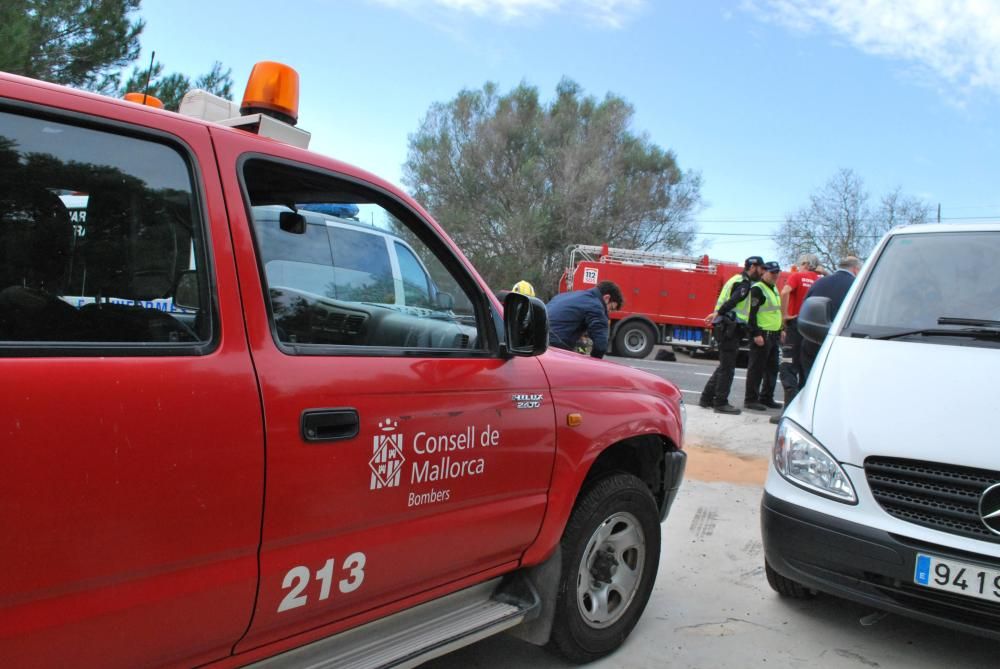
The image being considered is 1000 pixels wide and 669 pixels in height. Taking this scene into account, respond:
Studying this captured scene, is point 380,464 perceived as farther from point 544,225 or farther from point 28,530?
point 544,225

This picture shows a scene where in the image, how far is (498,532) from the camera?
2549 millimetres

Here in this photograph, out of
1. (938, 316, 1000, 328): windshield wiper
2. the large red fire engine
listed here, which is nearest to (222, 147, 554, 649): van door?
(938, 316, 1000, 328): windshield wiper

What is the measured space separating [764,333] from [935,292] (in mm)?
4815

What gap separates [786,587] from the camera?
361 cm

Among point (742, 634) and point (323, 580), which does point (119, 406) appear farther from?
point (742, 634)

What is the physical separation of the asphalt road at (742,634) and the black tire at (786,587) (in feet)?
0.17

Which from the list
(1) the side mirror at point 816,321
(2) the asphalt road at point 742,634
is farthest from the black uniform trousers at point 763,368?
(2) the asphalt road at point 742,634

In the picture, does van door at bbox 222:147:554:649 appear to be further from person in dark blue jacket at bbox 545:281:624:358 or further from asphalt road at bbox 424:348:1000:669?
person in dark blue jacket at bbox 545:281:624:358

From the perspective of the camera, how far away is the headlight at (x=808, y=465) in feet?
9.98

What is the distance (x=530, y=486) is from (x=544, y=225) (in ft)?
99.0

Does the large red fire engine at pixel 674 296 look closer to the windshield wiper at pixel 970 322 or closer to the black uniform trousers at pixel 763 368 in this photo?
the black uniform trousers at pixel 763 368

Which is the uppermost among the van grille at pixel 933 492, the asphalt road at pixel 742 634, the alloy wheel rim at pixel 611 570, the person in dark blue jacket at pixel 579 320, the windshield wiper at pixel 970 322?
the windshield wiper at pixel 970 322

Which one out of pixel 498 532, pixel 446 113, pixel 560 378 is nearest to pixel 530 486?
pixel 498 532

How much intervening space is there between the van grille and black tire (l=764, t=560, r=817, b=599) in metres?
0.83
